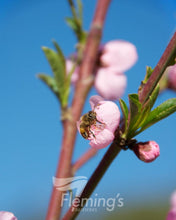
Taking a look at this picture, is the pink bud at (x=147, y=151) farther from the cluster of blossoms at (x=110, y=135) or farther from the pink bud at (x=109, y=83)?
the pink bud at (x=109, y=83)

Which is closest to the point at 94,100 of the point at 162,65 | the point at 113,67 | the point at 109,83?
the point at 162,65

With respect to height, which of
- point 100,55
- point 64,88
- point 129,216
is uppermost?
point 129,216

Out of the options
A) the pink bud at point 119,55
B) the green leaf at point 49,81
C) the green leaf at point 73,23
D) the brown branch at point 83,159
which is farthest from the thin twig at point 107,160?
the pink bud at point 119,55

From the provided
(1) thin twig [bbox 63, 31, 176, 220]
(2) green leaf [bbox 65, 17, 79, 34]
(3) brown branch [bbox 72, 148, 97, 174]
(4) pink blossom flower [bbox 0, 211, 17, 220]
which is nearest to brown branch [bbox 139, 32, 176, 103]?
(1) thin twig [bbox 63, 31, 176, 220]

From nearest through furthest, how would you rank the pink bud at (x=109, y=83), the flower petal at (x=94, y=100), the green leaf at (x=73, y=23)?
the flower petal at (x=94, y=100) < the green leaf at (x=73, y=23) < the pink bud at (x=109, y=83)

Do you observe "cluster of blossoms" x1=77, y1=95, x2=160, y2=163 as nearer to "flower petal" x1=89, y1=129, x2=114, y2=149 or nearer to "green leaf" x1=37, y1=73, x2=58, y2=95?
"flower petal" x1=89, y1=129, x2=114, y2=149

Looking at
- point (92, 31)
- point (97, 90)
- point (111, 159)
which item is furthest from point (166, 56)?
point (97, 90)

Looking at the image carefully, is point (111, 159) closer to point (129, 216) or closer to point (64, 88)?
point (64, 88)
